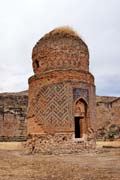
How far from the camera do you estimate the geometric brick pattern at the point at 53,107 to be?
14664 mm

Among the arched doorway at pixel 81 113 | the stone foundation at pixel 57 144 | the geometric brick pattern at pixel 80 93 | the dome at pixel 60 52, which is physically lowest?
the stone foundation at pixel 57 144

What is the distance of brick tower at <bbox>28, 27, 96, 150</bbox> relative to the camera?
579 inches

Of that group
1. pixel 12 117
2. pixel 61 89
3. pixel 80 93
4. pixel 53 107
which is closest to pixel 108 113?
pixel 12 117

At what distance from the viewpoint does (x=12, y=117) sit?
32.6m

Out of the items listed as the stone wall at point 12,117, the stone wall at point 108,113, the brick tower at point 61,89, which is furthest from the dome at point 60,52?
the stone wall at point 108,113

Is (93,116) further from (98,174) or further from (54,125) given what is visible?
(98,174)

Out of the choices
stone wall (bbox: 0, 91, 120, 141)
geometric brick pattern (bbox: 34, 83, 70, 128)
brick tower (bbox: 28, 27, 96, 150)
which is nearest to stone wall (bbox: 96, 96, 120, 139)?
stone wall (bbox: 0, 91, 120, 141)

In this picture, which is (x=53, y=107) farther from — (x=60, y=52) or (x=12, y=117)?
(x=12, y=117)

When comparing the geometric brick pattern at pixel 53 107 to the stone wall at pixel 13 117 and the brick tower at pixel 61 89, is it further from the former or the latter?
the stone wall at pixel 13 117

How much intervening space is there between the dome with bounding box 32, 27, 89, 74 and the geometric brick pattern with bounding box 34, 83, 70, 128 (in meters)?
1.19

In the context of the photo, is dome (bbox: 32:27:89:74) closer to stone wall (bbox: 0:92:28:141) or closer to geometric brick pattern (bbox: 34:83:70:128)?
geometric brick pattern (bbox: 34:83:70:128)

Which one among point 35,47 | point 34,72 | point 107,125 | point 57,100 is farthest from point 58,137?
point 107,125

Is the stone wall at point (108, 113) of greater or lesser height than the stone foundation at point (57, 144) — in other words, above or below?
above

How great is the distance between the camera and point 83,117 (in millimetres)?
15820
